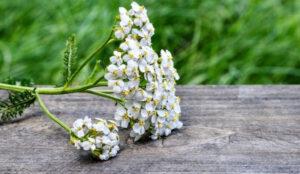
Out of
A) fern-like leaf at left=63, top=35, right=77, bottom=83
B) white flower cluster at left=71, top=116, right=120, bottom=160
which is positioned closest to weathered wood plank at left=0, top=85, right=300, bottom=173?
white flower cluster at left=71, top=116, right=120, bottom=160

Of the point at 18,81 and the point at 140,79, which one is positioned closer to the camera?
the point at 140,79

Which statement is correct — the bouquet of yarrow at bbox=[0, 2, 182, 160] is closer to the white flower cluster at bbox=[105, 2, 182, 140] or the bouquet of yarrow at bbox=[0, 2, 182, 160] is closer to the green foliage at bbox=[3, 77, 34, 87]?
the white flower cluster at bbox=[105, 2, 182, 140]

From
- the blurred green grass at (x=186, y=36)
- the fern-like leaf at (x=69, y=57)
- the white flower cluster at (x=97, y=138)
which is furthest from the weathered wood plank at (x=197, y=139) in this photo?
the blurred green grass at (x=186, y=36)

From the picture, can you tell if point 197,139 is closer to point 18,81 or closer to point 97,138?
point 97,138

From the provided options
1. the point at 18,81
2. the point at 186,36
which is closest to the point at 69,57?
the point at 18,81

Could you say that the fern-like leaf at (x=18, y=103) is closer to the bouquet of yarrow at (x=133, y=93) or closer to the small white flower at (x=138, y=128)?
the bouquet of yarrow at (x=133, y=93)
